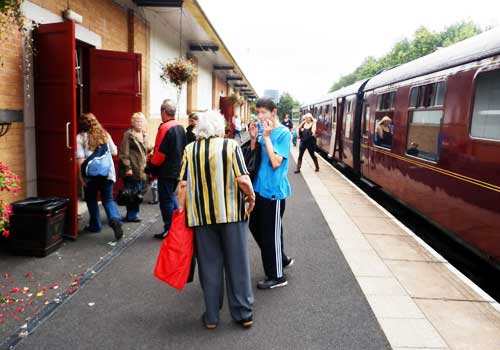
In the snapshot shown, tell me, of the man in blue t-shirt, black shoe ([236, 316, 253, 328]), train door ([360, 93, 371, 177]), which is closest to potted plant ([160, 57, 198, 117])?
train door ([360, 93, 371, 177])

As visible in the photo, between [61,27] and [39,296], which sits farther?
[61,27]

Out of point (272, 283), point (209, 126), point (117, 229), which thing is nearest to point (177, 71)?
point (117, 229)

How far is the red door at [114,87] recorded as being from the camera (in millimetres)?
8008

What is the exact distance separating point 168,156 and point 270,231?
2215 mm

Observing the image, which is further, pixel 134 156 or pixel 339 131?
pixel 339 131

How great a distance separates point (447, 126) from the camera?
5984 millimetres

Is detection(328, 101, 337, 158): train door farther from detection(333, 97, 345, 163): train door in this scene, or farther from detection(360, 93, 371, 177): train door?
detection(360, 93, 371, 177): train door

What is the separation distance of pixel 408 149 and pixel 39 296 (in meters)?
6.33

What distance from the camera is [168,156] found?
5.91 m

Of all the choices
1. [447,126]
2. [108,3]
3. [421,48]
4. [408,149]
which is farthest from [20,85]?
[421,48]

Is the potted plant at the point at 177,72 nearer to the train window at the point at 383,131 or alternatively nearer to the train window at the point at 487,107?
the train window at the point at 383,131

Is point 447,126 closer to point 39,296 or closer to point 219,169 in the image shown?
point 219,169

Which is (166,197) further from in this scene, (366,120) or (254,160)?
(366,120)

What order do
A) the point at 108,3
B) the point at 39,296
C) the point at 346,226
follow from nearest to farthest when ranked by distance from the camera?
the point at 39,296
the point at 346,226
the point at 108,3
